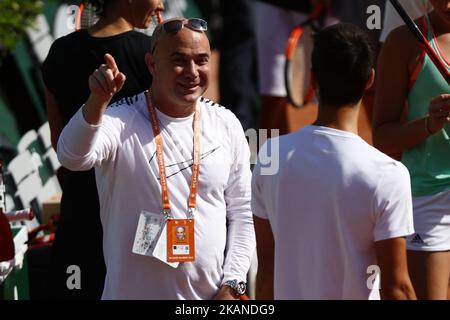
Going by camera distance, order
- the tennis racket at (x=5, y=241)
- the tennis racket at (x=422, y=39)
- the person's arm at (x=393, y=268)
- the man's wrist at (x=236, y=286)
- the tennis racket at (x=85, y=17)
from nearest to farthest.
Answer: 1. the person's arm at (x=393, y=268)
2. the man's wrist at (x=236, y=286)
3. the tennis racket at (x=422, y=39)
4. the tennis racket at (x=5, y=241)
5. the tennis racket at (x=85, y=17)

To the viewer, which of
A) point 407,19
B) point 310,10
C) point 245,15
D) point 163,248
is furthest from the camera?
point 245,15

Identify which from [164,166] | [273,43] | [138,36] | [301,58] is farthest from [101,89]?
[301,58]

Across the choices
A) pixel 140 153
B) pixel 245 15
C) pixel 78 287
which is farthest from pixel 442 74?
pixel 245 15

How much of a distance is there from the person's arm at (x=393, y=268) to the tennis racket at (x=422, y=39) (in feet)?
3.21

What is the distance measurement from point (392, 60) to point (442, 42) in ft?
0.68

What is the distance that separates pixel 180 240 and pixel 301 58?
4.88 metres

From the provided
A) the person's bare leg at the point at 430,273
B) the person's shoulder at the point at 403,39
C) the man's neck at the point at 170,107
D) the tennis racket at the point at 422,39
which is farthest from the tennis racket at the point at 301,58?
the man's neck at the point at 170,107

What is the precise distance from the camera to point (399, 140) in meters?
4.16

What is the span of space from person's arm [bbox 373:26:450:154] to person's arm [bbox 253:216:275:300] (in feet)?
2.74

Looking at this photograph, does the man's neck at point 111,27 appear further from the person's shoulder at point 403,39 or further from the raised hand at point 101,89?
the person's shoulder at point 403,39

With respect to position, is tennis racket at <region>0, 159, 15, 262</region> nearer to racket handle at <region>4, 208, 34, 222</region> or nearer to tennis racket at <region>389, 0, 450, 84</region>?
racket handle at <region>4, 208, 34, 222</region>

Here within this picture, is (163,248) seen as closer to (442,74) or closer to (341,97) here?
(341,97)

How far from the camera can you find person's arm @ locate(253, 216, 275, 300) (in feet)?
11.6

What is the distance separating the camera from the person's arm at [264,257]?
3.55 meters
